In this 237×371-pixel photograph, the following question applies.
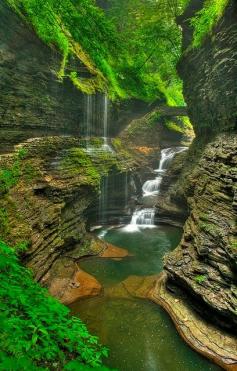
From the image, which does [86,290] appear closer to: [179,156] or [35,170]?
[35,170]

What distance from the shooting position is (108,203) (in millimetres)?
20016

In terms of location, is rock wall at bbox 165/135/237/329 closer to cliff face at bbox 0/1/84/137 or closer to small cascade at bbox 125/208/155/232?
small cascade at bbox 125/208/155/232

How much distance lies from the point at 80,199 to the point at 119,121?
1305cm

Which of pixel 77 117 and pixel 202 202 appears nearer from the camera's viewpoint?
pixel 202 202

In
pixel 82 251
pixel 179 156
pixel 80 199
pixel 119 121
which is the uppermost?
pixel 119 121

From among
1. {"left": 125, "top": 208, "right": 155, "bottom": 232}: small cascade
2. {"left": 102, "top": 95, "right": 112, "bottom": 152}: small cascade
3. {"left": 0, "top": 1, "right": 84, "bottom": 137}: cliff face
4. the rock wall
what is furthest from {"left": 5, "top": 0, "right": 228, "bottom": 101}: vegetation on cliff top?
{"left": 125, "top": 208, "right": 155, "bottom": 232}: small cascade

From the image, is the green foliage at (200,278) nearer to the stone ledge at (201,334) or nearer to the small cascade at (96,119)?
the stone ledge at (201,334)

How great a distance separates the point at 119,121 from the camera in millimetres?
26438

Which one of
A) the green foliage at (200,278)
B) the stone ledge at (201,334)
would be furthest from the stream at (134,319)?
the green foliage at (200,278)

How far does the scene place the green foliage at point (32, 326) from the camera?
3.28m

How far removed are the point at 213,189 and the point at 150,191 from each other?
42.3 feet

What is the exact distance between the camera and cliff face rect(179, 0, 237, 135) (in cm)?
1326

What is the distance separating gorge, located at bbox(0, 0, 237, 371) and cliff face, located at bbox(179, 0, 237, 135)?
96mm

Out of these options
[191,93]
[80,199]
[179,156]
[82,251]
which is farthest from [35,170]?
[179,156]
